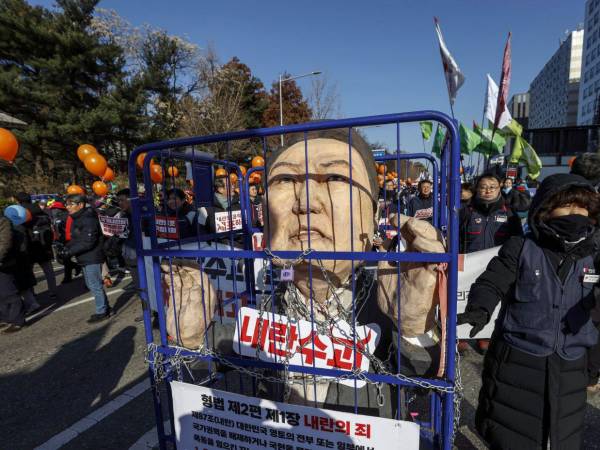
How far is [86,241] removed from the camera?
4.74 meters

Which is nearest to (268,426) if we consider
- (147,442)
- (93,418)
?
(147,442)

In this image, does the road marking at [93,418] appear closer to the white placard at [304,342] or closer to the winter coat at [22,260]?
the white placard at [304,342]

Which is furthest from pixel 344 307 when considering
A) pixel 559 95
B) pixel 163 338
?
pixel 559 95

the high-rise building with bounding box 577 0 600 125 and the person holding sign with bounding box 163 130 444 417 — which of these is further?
the high-rise building with bounding box 577 0 600 125

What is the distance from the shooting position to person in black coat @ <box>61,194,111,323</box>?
186 inches

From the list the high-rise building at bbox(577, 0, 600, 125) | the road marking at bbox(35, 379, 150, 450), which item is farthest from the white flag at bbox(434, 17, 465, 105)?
the high-rise building at bbox(577, 0, 600, 125)

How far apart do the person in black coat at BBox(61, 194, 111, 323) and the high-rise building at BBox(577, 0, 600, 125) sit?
67656 mm

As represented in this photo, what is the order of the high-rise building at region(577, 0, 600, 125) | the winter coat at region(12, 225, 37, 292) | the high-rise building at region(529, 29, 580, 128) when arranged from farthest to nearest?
the high-rise building at region(529, 29, 580, 128), the high-rise building at region(577, 0, 600, 125), the winter coat at region(12, 225, 37, 292)

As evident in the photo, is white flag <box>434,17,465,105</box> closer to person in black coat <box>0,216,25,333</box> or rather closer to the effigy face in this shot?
the effigy face


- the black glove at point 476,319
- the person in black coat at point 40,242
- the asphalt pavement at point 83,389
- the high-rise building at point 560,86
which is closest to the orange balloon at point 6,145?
the person in black coat at point 40,242

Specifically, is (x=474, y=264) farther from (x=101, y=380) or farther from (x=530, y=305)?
(x=101, y=380)

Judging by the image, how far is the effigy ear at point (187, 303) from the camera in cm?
152

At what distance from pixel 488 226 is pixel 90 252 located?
5.18 meters

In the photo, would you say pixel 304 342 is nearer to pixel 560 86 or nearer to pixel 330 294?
pixel 330 294
